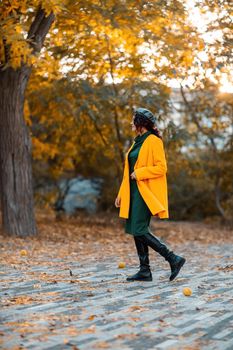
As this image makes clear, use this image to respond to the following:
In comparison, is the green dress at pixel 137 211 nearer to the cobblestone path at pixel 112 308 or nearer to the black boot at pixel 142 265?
the black boot at pixel 142 265

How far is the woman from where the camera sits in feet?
26.5

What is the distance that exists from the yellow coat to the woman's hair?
101 millimetres

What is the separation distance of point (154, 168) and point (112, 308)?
2078 mm

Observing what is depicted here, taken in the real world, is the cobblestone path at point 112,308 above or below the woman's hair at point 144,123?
below

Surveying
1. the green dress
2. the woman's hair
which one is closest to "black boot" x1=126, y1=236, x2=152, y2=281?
the green dress

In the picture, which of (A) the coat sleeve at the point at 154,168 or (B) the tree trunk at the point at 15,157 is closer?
(A) the coat sleeve at the point at 154,168

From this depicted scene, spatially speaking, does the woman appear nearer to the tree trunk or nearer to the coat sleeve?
the coat sleeve

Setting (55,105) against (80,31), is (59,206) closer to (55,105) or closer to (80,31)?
(55,105)

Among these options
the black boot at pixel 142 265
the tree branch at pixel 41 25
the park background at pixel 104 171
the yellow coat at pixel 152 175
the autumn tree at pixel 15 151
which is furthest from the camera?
the autumn tree at pixel 15 151

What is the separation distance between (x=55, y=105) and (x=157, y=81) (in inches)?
121

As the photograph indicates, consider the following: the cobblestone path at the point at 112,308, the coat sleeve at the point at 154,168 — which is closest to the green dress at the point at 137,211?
the coat sleeve at the point at 154,168

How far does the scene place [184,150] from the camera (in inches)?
909

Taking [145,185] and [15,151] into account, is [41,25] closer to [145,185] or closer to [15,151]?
[15,151]

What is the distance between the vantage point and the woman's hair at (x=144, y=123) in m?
8.20
